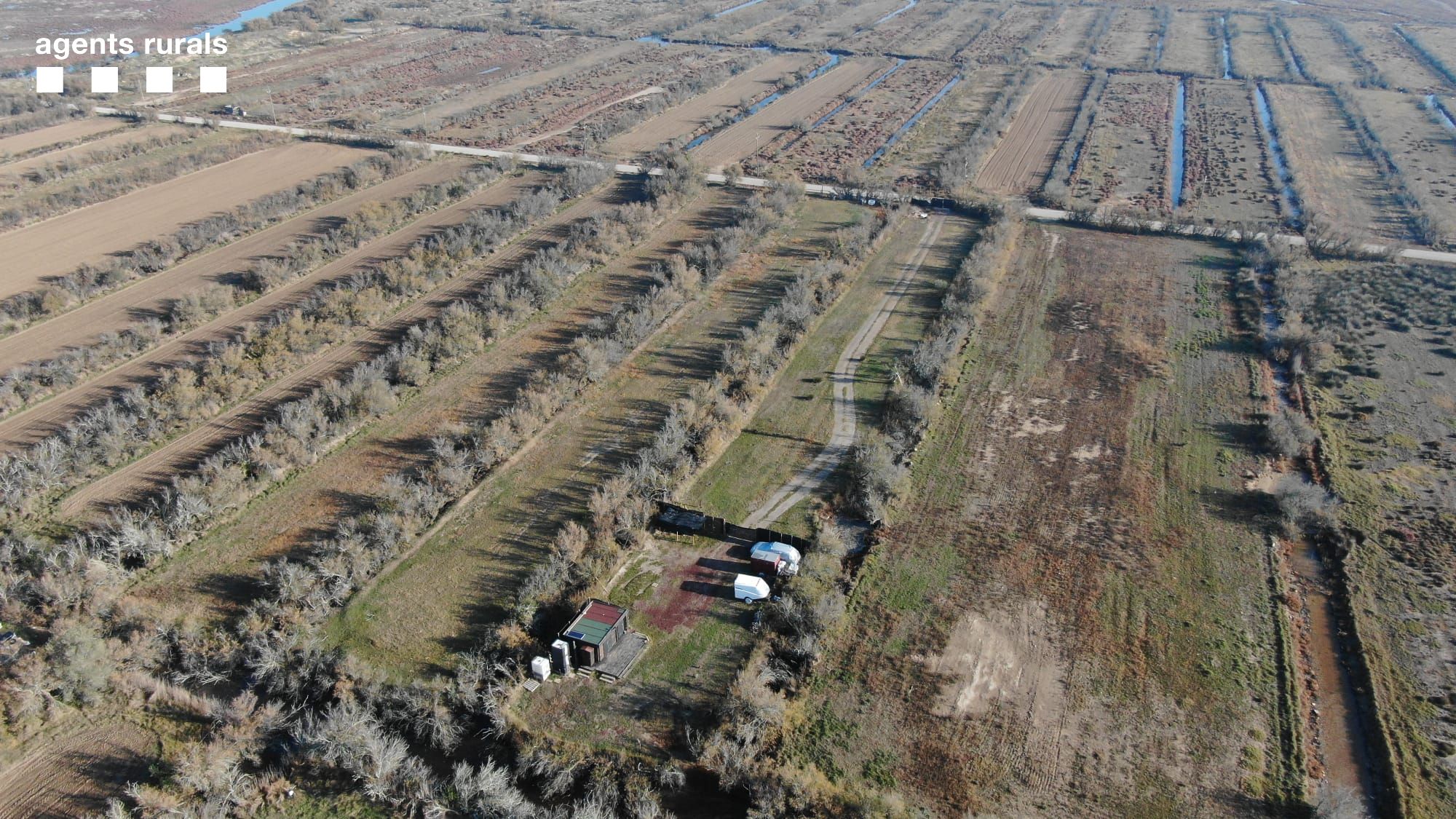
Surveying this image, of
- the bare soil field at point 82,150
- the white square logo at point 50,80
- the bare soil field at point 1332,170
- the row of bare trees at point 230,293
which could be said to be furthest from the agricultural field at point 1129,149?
the white square logo at point 50,80

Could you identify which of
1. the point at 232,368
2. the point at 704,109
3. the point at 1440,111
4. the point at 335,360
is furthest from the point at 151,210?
the point at 1440,111

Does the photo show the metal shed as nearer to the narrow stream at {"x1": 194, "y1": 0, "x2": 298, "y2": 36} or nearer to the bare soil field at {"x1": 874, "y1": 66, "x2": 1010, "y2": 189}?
the bare soil field at {"x1": 874, "y1": 66, "x2": 1010, "y2": 189}

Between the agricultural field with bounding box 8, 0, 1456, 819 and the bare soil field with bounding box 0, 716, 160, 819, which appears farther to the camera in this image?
the agricultural field with bounding box 8, 0, 1456, 819

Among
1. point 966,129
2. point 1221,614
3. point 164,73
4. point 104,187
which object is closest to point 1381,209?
point 966,129

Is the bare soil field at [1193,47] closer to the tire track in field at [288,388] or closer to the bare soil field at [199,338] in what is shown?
the tire track in field at [288,388]

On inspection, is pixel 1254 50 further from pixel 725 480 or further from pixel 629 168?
pixel 725 480

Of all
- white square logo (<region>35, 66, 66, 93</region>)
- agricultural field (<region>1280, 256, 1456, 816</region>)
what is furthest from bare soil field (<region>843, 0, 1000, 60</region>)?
white square logo (<region>35, 66, 66, 93</region>)
